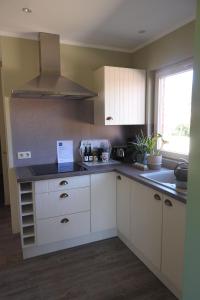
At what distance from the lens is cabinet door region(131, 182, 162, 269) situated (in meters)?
1.90

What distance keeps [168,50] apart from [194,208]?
1992 millimetres

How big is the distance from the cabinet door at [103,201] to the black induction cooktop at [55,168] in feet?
0.77

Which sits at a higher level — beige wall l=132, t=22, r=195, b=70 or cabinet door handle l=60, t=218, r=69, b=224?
beige wall l=132, t=22, r=195, b=70

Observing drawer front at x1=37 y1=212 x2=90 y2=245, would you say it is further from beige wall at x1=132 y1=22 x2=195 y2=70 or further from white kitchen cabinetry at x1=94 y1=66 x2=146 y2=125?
beige wall at x1=132 y1=22 x2=195 y2=70

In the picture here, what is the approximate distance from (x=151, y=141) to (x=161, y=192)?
3.00ft

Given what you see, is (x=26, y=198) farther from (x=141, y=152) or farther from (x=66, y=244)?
(x=141, y=152)

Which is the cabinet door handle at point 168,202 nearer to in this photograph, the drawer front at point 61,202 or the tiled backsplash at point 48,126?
the drawer front at point 61,202

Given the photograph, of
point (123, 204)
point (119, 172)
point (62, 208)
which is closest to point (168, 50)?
point (119, 172)

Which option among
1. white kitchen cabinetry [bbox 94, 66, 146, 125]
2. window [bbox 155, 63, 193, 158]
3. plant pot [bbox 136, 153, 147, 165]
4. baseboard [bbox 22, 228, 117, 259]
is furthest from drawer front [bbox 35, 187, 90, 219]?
window [bbox 155, 63, 193, 158]

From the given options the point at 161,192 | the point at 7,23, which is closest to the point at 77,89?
the point at 7,23

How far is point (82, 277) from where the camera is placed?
2.01 m

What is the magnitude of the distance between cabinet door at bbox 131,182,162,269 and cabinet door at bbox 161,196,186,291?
8 cm

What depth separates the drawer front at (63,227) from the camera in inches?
89.6

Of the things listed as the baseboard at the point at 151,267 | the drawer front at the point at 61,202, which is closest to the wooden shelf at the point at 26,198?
the drawer front at the point at 61,202
